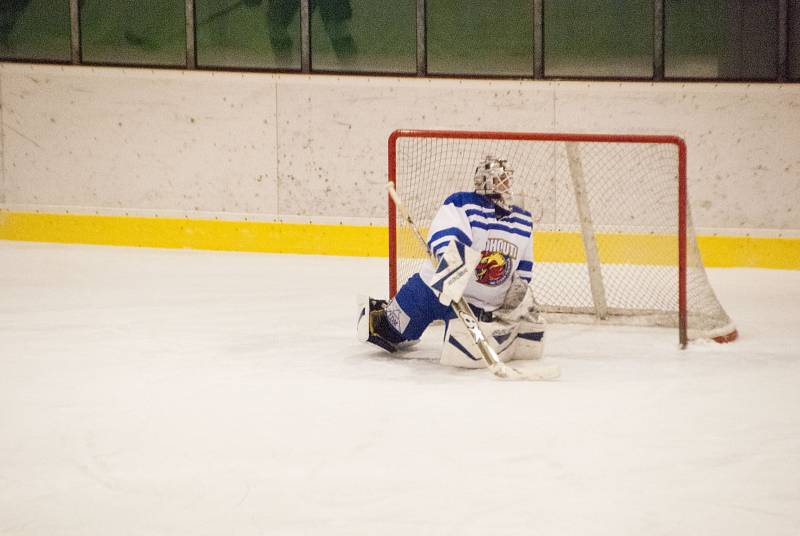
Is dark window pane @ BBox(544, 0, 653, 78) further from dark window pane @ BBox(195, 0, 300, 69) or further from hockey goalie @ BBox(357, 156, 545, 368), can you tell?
hockey goalie @ BBox(357, 156, 545, 368)

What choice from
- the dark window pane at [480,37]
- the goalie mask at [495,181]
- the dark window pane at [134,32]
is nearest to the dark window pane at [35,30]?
the dark window pane at [134,32]

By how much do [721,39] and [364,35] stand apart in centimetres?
210

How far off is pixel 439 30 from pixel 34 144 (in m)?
2.63

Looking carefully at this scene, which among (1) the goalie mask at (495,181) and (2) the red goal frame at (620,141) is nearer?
(1) the goalie mask at (495,181)

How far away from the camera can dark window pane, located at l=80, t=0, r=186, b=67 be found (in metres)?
7.86

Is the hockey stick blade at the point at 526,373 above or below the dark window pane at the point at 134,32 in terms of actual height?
below

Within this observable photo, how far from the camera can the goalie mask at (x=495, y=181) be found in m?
4.71

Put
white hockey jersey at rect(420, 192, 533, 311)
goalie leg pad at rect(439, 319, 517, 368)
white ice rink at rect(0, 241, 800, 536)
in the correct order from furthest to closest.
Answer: white hockey jersey at rect(420, 192, 533, 311) → goalie leg pad at rect(439, 319, 517, 368) → white ice rink at rect(0, 241, 800, 536)

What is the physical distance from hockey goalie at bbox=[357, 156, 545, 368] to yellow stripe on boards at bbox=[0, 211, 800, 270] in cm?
194

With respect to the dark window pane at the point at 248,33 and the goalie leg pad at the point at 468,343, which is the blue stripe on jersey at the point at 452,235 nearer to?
the goalie leg pad at the point at 468,343

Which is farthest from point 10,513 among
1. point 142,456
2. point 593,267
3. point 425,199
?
point 425,199

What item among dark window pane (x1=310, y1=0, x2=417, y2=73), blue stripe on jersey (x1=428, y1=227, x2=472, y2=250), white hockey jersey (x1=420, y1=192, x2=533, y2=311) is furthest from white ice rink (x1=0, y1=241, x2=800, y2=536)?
dark window pane (x1=310, y1=0, x2=417, y2=73)

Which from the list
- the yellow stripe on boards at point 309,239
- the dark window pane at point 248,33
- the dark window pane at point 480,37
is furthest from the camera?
the dark window pane at point 248,33

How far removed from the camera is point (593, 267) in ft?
18.6
